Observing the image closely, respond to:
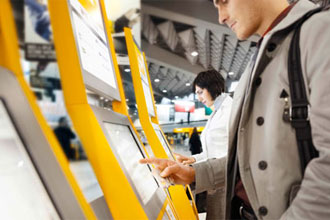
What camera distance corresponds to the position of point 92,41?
99 centimetres

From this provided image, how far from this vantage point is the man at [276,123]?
66cm

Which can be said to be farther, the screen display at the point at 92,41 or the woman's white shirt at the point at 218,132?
the woman's white shirt at the point at 218,132

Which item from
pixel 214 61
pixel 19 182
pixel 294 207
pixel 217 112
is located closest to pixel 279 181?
pixel 294 207

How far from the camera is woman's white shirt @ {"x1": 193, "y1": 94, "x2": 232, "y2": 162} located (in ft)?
6.55

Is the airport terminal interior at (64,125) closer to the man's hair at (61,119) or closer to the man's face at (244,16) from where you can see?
the man's hair at (61,119)

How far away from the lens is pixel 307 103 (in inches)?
28.5

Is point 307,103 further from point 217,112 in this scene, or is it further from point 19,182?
point 217,112

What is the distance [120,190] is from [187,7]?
6118 millimetres

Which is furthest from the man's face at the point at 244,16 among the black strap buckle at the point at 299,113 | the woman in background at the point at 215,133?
the woman in background at the point at 215,133

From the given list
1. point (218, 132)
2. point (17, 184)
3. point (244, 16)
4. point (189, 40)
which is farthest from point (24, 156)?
point (189, 40)

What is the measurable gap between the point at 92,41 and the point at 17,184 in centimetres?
63

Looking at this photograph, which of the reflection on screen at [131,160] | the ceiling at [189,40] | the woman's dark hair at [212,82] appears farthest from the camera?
the ceiling at [189,40]

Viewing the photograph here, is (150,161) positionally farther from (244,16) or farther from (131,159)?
(244,16)

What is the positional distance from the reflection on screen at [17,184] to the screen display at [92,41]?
1.24 ft
